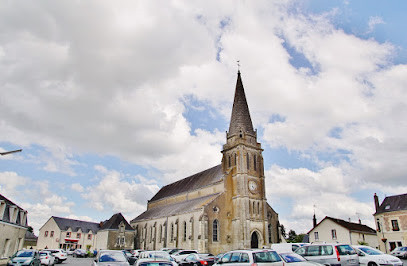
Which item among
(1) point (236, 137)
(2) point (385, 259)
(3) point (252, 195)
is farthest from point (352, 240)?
(2) point (385, 259)

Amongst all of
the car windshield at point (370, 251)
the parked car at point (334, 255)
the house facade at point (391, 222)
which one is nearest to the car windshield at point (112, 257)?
the parked car at point (334, 255)

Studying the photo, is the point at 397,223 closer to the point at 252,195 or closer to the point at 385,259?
the point at 252,195

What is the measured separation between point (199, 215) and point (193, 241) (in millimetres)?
3152

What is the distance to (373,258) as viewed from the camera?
1460 centimetres

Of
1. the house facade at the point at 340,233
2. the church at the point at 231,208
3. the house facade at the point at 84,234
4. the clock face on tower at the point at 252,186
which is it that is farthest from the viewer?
the house facade at the point at 84,234

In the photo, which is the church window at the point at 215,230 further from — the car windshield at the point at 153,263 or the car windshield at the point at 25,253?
the car windshield at the point at 153,263

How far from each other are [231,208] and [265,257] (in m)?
28.0

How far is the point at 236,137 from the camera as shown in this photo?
137 ft

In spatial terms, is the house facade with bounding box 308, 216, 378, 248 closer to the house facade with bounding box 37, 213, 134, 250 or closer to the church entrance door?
the church entrance door

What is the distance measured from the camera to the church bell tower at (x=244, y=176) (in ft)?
121

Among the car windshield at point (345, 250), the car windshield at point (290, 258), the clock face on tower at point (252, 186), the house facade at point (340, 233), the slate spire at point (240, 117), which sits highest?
the slate spire at point (240, 117)

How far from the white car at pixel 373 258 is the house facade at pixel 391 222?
30.0m

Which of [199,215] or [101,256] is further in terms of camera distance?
[199,215]

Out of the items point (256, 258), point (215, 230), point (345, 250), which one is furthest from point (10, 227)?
point (345, 250)
